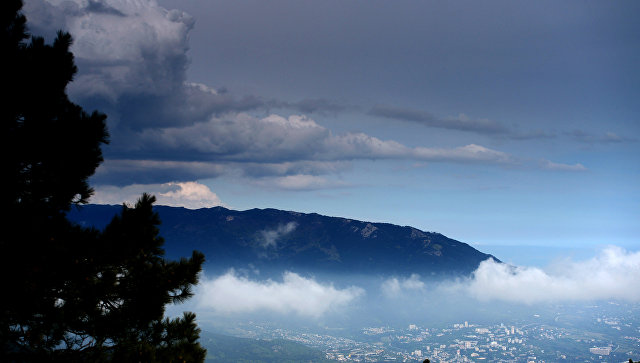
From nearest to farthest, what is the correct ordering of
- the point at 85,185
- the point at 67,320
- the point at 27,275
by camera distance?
1. the point at 27,275
2. the point at 67,320
3. the point at 85,185

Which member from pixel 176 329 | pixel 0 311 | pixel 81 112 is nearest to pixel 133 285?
pixel 176 329

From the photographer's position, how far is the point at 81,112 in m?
16.8

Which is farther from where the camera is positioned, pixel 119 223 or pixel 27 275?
pixel 119 223

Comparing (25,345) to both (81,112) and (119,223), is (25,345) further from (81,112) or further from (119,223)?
(81,112)

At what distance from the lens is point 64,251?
1308cm

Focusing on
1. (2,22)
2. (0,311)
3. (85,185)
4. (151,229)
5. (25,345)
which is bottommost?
(25,345)

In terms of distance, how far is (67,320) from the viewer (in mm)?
13555

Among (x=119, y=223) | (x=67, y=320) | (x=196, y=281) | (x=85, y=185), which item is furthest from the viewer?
(x=85, y=185)

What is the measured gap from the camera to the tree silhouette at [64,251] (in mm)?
12805

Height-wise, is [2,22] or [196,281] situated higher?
[2,22]

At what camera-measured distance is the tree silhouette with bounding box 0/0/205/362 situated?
42.0 ft

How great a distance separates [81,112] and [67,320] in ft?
25.4

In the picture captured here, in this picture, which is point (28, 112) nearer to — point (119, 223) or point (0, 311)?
point (119, 223)

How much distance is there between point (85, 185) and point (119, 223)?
3.29 meters
